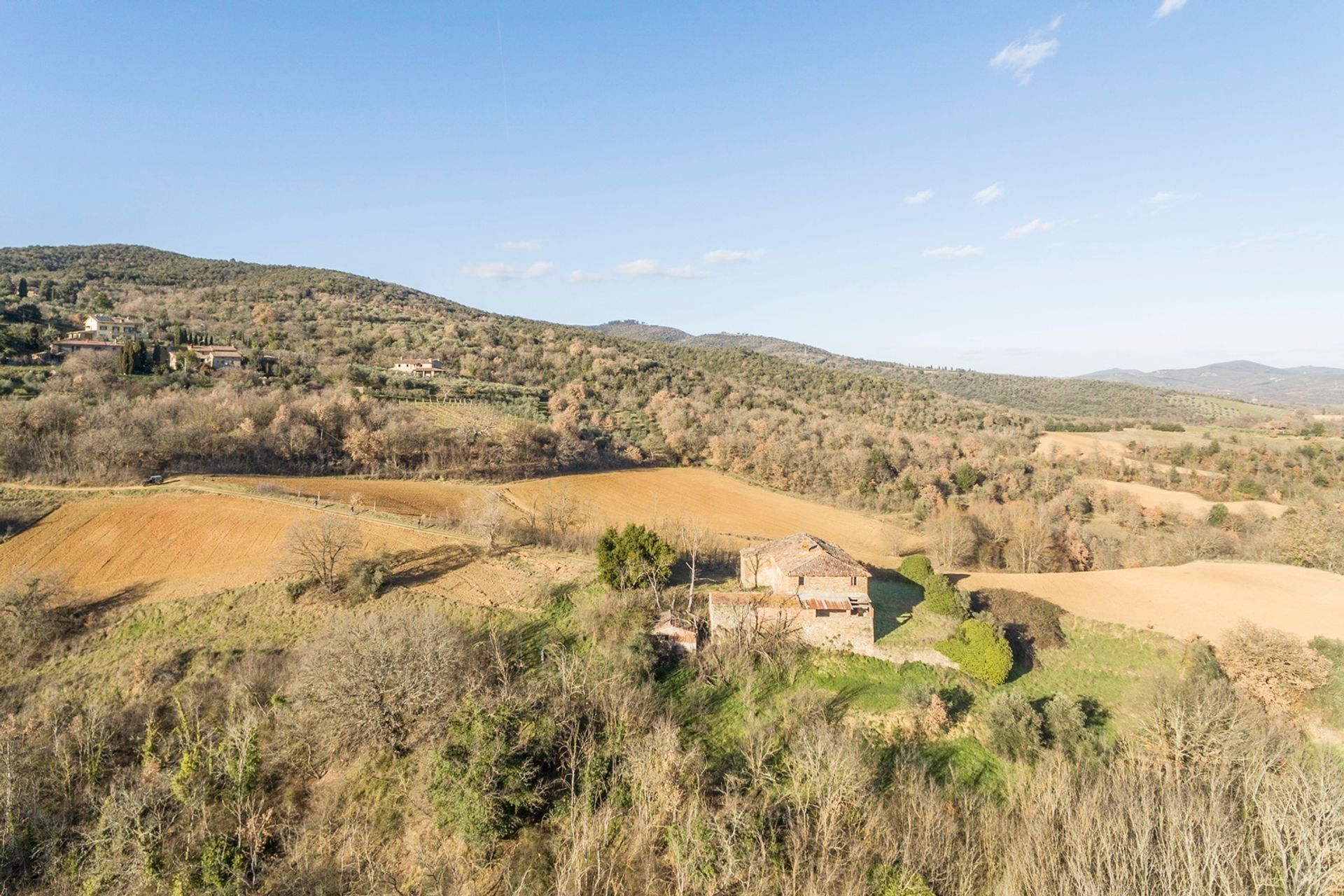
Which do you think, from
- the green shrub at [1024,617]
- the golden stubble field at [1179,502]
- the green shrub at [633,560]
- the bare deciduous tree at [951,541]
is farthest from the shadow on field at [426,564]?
the golden stubble field at [1179,502]

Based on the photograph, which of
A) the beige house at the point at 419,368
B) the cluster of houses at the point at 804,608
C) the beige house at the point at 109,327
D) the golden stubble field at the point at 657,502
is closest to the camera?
the cluster of houses at the point at 804,608

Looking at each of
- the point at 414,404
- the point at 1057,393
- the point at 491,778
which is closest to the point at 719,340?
the point at 1057,393

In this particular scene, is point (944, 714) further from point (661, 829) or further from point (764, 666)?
point (661, 829)

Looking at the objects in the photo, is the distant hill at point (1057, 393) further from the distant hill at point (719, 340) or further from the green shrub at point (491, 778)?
the green shrub at point (491, 778)

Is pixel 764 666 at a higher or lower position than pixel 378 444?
lower

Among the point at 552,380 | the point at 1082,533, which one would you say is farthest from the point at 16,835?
the point at 552,380

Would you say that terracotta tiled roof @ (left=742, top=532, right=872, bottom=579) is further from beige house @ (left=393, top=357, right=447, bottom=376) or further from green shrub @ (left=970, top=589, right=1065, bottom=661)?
beige house @ (left=393, top=357, right=447, bottom=376)
